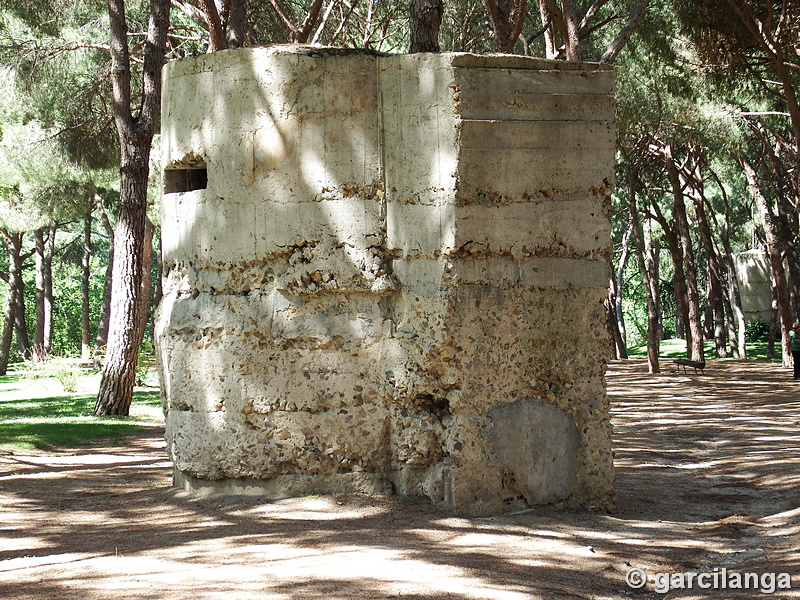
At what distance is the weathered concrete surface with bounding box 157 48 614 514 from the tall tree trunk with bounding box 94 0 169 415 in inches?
248

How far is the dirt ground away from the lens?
182 inches

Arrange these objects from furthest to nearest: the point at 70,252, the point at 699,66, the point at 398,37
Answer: the point at 70,252 → the point at 398,37 → the point at 699,66

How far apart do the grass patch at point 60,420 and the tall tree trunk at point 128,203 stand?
2.02ft

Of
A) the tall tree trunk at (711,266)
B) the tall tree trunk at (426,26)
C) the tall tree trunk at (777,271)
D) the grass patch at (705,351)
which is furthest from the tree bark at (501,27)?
the grass patch at (705,351)

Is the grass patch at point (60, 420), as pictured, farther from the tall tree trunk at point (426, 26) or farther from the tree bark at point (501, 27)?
the tree bark at point (501, 27)

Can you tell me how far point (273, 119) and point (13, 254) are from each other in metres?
21.1

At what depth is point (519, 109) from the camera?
6.27 meters

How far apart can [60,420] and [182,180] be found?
253 inches

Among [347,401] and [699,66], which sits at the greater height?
[699,66]

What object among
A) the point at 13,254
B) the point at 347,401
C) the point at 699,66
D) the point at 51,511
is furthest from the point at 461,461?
the point at 13,254

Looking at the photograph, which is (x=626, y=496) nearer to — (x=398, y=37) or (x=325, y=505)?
(x=325, y=505)

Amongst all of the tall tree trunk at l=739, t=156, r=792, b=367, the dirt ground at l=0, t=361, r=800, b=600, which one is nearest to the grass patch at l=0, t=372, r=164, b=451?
the dirt ground at l=0, t=361, r=800, b=600

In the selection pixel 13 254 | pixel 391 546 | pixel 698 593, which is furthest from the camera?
pixel 13 254

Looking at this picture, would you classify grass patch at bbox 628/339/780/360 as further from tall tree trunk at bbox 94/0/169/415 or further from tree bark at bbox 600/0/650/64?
tall tree trunk at bbox 94/0/169/415
